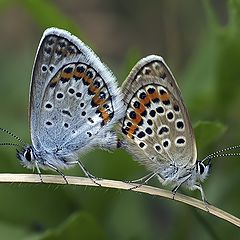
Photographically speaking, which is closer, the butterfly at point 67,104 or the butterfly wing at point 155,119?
the butterfly wing at point 155,119

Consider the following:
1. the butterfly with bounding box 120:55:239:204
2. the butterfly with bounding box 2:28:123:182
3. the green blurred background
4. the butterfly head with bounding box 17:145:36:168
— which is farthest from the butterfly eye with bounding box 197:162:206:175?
the butterfly head with bounding box 17:145:36:168

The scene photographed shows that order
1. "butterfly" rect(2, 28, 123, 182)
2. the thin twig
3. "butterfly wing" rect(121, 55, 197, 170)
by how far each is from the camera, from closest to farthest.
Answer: the thin twig, "butterfly wing" rect(121, 55, 197, 170), "butterfly" rect(2, 28, 123, 182)

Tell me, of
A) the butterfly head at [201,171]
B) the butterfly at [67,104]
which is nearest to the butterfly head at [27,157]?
the butterfly at [67,104]

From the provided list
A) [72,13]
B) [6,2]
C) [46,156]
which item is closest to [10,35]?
[72,13]

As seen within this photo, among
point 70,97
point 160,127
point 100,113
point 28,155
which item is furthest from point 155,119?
point 28,155

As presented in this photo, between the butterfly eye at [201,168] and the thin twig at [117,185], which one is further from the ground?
the butterfly eye at [201,168]

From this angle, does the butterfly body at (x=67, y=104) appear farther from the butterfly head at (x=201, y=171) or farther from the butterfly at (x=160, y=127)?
the butterfly head at (x=201, y=171)

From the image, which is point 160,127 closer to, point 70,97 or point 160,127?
point 160,127

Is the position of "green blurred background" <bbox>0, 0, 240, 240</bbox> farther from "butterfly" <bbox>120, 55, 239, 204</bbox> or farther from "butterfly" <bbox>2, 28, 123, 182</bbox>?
"butterfly" <bbox>2, 28, 123, 182</bbox>

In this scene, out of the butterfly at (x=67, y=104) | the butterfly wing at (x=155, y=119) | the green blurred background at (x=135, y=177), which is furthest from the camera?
the green blurred background at (x=135, y=177)
